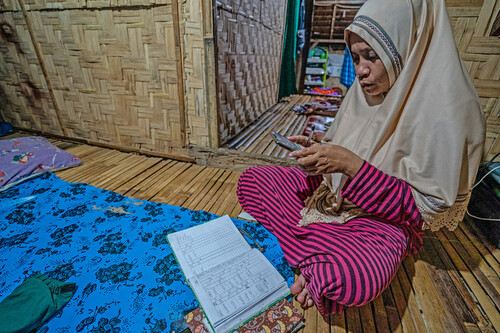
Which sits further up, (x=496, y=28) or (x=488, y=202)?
(x=496, y=28)

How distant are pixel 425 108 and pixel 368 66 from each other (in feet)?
0.92

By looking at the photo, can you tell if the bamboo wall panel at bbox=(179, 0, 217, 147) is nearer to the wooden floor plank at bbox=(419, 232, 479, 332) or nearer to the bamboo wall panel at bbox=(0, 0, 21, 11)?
the wooden floor plank at bbox=(419, 232, 479, 332)

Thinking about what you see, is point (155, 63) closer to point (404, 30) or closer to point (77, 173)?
point (77, 173)

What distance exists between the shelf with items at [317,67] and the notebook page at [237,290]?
817cm

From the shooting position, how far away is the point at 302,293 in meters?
1.04

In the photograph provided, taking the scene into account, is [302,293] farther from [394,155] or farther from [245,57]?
[245,57]

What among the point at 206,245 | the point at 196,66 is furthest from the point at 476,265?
the point at 196,66

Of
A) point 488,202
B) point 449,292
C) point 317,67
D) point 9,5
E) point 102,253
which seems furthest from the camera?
point 317,67

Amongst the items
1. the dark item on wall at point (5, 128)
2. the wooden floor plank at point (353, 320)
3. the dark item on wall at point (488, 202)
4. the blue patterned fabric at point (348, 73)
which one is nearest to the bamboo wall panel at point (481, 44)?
the dark item on wall at point (488, 202)

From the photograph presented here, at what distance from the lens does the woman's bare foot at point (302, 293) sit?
1028mm

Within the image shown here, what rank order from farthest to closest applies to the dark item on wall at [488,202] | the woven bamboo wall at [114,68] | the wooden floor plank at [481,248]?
the woven bamboo wall at [114,68] < the dark item on wall at [488,202] < the wooden floor plank at [481,248]

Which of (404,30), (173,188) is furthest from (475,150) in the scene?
(173,188)

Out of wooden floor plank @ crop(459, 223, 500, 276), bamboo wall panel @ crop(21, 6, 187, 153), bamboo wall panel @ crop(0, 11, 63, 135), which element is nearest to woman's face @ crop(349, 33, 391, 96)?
wooden floor plank @ crop(459, 223, 500, 276)

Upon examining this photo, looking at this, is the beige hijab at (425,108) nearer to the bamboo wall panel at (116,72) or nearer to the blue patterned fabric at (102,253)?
the blue patterned fabric at (102,253)
